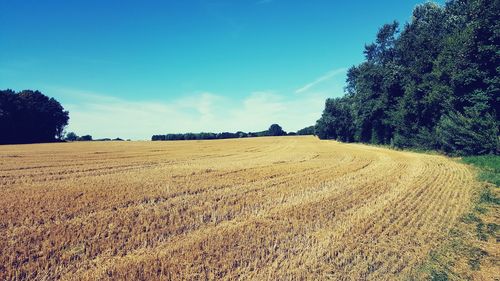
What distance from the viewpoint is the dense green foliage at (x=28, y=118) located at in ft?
235

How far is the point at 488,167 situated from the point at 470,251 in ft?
47.4

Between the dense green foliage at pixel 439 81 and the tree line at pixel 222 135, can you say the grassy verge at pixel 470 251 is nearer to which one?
the dense green foliage at pixel 439 81

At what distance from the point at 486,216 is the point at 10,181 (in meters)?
18.9

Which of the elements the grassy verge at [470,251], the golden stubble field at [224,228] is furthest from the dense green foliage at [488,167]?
the grassy verge at [470,251]

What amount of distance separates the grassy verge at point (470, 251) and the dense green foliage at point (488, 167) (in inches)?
212

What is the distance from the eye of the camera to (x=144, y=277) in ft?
15.0

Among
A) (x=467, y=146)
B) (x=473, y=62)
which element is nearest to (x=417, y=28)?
(x=473, y=62)

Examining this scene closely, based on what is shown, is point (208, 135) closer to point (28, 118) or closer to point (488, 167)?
point (28, 118)

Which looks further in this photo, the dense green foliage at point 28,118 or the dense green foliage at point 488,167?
the dense green foliage at point 28,118

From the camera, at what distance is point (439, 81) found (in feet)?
87.0

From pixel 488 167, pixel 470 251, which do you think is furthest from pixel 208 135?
pixel 470 251

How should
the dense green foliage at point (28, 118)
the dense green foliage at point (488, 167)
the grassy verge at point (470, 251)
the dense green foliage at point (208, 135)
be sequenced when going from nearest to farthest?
1. the grassy verge at point (470, 251)
2. the dense green foliage at point (488, 167)
3. the dense green foliage at point (28, 118)
4. the dense green foliage at point (208, 135)

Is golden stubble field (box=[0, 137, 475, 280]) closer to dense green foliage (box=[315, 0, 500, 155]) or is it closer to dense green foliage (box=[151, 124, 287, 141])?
dense green foliage (box=[315, 0, 500, 155])

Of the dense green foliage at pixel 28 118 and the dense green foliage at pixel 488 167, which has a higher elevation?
the dense green foliage at pixel 28 118
